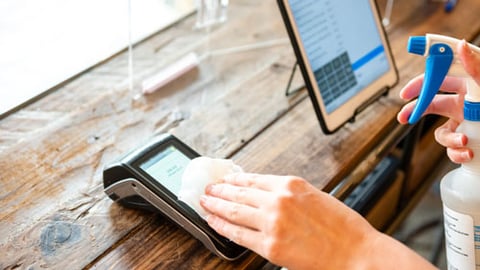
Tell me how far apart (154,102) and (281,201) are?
1.38 ft

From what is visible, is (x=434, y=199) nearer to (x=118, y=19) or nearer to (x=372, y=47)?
(x=372, y=47)

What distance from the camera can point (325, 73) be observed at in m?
0.92

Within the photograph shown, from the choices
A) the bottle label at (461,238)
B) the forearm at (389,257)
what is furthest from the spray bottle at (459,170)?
the forearm at (389,257)

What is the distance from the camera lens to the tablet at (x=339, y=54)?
888 millimetres

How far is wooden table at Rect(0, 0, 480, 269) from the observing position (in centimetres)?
74

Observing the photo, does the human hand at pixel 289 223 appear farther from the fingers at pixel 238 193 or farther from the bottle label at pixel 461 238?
the bottle label at pixel 461 238

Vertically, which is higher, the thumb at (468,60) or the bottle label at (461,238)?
the thumb at (468,60)

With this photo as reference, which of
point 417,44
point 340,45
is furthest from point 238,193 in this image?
point 340,45

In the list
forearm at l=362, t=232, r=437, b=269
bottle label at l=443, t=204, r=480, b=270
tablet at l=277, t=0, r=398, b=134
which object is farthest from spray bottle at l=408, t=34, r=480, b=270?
A: tablet at l=277, t=0, r=398, b=134

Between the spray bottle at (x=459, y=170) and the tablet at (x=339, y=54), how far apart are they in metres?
0.22

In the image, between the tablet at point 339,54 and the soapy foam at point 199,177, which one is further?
the tablet at point 339,54

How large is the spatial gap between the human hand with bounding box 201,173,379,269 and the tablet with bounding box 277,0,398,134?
26cm

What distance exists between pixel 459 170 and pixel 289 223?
0.27 metres

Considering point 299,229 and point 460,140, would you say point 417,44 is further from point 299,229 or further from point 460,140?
point 299,229
